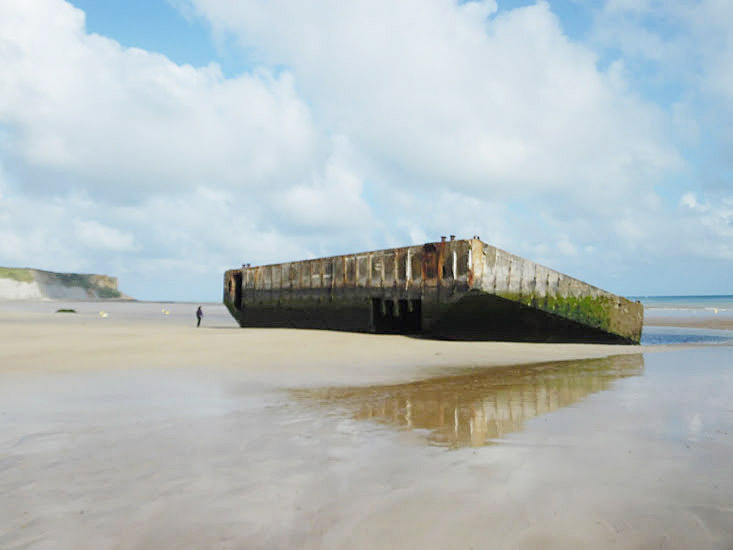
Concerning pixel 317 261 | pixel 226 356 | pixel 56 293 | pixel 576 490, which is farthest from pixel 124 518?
pixel 56 293

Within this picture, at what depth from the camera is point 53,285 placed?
11950 cm

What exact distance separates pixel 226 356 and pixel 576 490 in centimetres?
812

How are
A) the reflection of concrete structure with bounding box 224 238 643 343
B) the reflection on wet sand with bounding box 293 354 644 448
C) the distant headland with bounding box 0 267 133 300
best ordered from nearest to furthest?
1. the reflection on wet sand with bounding box 293 354 644 448
2. the reflection of concrete structure with bounding box 224 238 643 343
3. the distant headland with bounding box 0 267 133 300

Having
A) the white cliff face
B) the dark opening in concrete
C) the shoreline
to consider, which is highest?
the white cliff face

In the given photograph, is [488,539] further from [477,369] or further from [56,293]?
[56,293]

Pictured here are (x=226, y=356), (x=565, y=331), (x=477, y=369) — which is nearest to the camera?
(x=477, y=369)

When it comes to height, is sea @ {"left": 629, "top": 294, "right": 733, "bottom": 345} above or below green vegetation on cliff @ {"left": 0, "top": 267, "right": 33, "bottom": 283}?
below

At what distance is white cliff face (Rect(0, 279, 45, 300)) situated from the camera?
106137 millimetres

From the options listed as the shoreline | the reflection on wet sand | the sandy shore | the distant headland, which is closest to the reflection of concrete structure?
the sandy shore

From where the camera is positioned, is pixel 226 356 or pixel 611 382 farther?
pixel 226 356

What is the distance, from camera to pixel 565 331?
46.7 ft

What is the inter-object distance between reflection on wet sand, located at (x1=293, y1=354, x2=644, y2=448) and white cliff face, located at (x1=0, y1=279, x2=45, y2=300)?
11953 centimetres

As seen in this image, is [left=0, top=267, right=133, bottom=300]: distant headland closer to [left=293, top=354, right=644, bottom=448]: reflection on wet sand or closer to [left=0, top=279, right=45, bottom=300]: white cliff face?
[left=0, top=279, right=45, bottom=300]: white cliff face

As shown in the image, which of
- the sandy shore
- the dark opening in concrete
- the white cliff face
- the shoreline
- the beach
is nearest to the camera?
the beach
